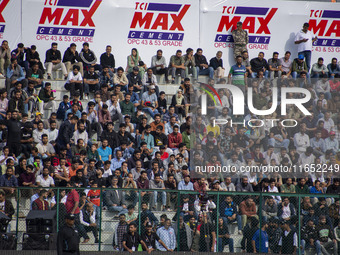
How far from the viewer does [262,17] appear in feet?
86.1

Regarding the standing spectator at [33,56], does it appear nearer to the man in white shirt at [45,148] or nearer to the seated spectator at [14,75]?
the seated spectator at [14,75]

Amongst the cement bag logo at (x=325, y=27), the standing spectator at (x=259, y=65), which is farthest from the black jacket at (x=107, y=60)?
the cement bag logo at (x=325, y=27)

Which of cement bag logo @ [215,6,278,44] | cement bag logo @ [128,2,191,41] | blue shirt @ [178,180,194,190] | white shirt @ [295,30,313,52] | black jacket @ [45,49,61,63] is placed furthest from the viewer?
cement bag logo @ [215,6,278,44]

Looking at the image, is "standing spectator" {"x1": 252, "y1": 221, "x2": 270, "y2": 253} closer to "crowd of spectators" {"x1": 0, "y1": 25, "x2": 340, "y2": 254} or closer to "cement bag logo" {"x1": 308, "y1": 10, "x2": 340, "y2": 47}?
"crowd of spectators" {"x1": 0, "y1": 25, "x2": 340, "y2": 254}

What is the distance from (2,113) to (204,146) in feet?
18.6

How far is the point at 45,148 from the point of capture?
61.1 ft

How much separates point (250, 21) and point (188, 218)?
12.5 m

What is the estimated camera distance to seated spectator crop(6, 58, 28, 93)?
2088 cm

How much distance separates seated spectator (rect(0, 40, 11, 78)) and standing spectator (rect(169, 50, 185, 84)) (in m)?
5.15

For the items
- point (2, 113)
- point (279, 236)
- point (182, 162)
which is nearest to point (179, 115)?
point (182, 162)

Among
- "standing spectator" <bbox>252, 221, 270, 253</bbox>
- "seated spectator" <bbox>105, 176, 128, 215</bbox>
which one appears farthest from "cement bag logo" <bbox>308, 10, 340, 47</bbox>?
"seated spectator" <bbox>105, 176, 128, 215</bbox>

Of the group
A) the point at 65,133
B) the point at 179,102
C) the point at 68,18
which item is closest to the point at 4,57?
the point at 68,18

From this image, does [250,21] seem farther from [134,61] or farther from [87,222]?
[87,222]

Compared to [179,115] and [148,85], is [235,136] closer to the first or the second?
[179,115]
